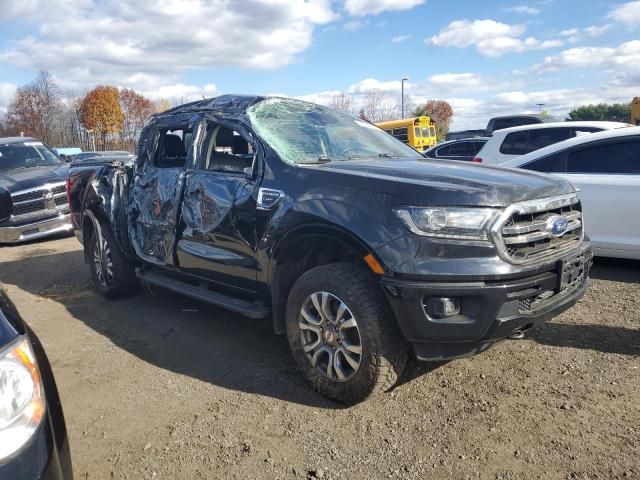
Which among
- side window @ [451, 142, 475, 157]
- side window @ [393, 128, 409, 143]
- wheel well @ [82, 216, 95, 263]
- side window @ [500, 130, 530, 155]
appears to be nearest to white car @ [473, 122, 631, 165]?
side window @ [500, 130, 530, 155]

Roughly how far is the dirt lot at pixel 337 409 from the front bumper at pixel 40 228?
495 cm

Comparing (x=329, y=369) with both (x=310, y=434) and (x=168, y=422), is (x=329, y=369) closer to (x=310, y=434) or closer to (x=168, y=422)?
(x=310, y=434)

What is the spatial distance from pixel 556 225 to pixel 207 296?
2.53m

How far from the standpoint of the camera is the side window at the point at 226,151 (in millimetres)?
3901

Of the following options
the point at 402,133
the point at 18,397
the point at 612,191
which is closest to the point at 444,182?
the point at 18,397

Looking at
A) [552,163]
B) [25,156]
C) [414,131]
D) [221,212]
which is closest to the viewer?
[221,212]

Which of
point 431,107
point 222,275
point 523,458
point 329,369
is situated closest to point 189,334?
point 222,275

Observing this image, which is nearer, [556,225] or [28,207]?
[556,225]

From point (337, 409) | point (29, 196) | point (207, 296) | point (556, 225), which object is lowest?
point (337, 409)

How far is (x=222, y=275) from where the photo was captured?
3969 millimetres

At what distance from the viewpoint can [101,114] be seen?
69.8 metres

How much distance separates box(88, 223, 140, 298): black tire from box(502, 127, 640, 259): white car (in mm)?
4825

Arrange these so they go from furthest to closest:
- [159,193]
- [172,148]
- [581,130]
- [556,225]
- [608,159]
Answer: [581,130], [608,159], [172,148], [159,193], [556,225]

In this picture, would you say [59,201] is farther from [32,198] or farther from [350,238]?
[350,238]
